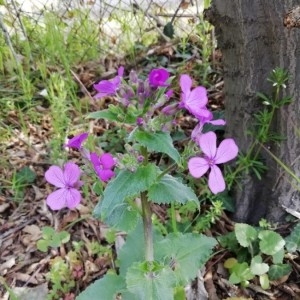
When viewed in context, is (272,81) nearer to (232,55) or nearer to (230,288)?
(232,55)

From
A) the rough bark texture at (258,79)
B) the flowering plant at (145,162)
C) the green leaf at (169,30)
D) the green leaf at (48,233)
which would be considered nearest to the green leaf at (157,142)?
the flowering plant at (145,162)

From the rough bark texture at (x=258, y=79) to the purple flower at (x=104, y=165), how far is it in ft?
2.92

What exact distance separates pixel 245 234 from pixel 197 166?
863 millimetres

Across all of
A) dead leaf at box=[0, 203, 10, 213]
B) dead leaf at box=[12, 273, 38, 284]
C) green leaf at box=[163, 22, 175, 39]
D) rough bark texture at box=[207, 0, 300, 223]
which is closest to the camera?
rough bark texture at box=[207, 0, 300, 223]

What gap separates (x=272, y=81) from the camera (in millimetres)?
1863

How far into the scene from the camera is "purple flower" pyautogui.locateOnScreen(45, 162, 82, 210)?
53.3 inches

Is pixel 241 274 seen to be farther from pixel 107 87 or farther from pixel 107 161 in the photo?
pixel 107 87

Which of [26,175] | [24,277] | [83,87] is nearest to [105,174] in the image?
[24,277]

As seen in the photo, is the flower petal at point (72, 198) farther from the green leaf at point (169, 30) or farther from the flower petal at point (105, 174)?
the green leaf at point (169, 30)

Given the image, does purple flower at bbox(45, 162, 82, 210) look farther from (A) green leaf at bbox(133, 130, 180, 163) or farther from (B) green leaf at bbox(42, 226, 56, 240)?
(B) green leaf at bbox(42, 226, 56, 240)

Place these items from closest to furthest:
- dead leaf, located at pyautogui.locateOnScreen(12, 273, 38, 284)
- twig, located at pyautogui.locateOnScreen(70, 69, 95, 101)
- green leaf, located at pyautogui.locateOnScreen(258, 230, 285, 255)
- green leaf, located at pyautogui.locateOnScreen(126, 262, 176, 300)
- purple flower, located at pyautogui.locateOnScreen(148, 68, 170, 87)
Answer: purple flower, located at pyautogui.locateOnScreen(148, 68, 170, 87)
green leaf, located at pyautogui.locateOnScreen(126, 262, 176, 300)
green leaf, located at pyautogui.locateOnScreen(258, 230, 285, 255)
dead leaf, located at pyautogui.locateOnScreen(12, 273, 38, 284)
twig, located at pyautogui.locateOnScreen(70, 69, 95, 101)

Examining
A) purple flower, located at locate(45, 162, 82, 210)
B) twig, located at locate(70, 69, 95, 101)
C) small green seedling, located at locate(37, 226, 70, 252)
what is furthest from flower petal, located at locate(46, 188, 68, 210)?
twig, located at locate(70, 69, 95, 101)

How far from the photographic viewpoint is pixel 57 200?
136 centimetres

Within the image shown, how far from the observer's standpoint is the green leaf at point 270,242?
6.40 ft
